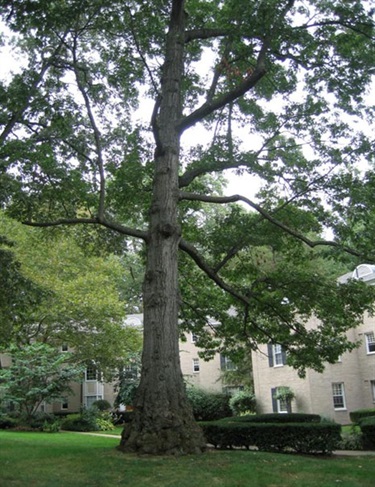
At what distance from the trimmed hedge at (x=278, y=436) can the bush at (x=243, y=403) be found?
1580 cm

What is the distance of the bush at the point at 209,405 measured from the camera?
3139cm

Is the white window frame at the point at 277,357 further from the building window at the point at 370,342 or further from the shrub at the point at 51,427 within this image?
the shrub at the point at 51,427

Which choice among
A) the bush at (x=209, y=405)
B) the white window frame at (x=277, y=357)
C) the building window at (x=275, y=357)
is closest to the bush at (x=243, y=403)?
the bush at (x=209, y=405)

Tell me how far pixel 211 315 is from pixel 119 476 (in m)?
8.32

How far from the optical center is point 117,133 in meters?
15.7

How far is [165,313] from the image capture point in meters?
10.8

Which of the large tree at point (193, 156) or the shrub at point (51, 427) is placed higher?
the large tree at point (193, 156)

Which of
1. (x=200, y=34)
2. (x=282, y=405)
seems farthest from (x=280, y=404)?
(x=200, y=34)

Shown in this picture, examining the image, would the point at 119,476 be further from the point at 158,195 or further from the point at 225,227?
the point at 225,227

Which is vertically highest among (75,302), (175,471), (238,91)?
(238,91)

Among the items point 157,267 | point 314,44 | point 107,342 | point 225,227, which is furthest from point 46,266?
point 314,44

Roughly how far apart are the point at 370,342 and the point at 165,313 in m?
20.0

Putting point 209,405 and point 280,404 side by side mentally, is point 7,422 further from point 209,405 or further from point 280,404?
point 280,404

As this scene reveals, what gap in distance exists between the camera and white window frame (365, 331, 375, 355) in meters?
27.5
